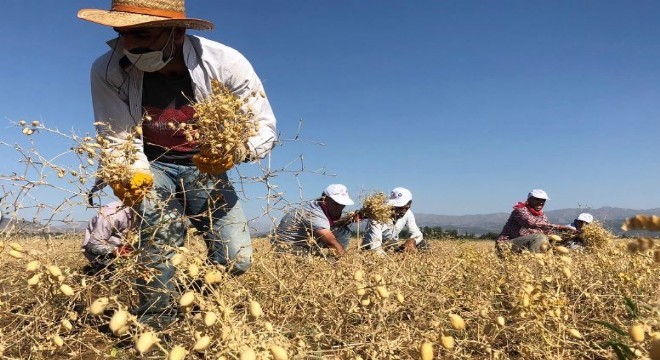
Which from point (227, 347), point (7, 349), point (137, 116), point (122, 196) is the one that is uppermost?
point (137, 116)

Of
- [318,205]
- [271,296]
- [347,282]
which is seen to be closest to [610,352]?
[347,282]

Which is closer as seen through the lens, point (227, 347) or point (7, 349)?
point (227, 347)

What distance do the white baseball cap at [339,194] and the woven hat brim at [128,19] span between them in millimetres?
2391

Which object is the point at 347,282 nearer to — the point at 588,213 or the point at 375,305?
the point at 375,305

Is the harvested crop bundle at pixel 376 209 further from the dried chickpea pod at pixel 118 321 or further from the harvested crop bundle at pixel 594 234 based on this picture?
the dried chickpea pod at pixel 118 321

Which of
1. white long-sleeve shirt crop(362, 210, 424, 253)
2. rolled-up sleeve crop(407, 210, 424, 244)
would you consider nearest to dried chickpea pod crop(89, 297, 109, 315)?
white long-sleeve shirt crop(362, 210, 424, 253)

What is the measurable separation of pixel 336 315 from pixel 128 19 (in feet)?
4.50

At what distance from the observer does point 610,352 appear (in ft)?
5.15

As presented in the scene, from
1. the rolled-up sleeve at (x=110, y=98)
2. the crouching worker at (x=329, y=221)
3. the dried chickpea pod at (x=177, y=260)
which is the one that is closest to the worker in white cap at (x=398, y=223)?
the crouching worker at (x=329, y=221)

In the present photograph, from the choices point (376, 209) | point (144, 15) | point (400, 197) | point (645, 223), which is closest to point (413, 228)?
point (400, 197)

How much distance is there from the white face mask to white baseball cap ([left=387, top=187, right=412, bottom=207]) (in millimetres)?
3470

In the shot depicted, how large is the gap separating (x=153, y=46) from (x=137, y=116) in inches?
12.9

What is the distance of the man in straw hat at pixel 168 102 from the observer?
2.08 metres

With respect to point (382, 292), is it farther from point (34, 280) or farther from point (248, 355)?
point (34, 280)
